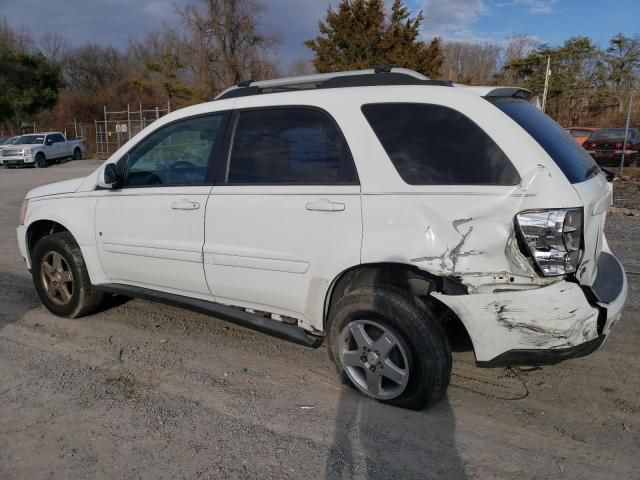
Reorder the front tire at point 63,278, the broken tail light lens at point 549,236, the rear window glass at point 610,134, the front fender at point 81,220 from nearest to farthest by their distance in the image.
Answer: the broken tail light lens at point 549,236, the front fender at point 81,220, the front tire at point 63,278, the rear window glass at point 610,134

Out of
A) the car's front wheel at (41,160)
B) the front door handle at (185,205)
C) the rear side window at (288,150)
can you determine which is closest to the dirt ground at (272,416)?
the front door handle at (185,205)

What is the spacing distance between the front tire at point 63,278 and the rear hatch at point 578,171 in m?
3.53

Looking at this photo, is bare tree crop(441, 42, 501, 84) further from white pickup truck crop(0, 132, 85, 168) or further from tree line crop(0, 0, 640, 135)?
white pickup truck crop(0, 132, 85, 168)

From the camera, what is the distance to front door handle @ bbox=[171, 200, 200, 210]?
360 cm

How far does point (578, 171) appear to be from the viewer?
284cm

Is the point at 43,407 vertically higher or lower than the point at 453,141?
lower

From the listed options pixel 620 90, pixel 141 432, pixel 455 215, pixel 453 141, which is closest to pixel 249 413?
pixel 141 432

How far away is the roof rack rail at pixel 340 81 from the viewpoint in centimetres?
316

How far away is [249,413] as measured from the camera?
3090 mm

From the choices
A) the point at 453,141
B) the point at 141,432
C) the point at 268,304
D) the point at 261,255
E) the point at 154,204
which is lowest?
the point at 141,432

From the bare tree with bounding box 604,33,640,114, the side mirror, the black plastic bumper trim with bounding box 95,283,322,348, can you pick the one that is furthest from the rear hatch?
the bare tree with bounding box 604,33,640,114

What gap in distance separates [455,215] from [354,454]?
53.1 inches

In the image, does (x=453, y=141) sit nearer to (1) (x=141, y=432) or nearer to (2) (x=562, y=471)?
(2) (x=562, y=471)

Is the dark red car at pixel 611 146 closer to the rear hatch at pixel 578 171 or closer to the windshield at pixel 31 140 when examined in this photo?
the rear hatch at pixel 578 171
